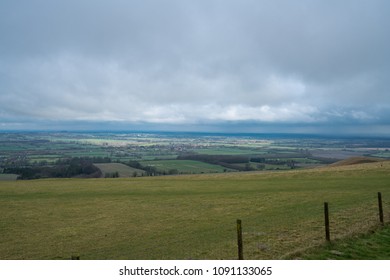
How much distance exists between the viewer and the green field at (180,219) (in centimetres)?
1816

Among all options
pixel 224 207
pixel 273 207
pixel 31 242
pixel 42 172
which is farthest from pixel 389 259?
pixel 42 172

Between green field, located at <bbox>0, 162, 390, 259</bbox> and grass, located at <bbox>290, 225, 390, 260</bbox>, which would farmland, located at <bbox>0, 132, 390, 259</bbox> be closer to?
green field, located at <bbox>0, 162, 390, 259</bbox>

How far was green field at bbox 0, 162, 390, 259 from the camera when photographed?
59.6 feet

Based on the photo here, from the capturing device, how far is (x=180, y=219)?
27172 millimetres

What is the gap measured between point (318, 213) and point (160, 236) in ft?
39.6

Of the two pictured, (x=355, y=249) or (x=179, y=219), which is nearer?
(x=355, y=249)

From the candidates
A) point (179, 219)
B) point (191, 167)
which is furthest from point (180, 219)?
point (191, 167)

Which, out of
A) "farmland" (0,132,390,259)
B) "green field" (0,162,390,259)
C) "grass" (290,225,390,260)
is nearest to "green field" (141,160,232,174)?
"farmland" (0,132,390,259)

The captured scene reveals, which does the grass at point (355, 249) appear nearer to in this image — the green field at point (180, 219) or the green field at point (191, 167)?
the green field at point (180, 219)

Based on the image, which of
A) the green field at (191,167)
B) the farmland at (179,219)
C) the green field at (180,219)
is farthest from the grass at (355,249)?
the green field at (191,167)

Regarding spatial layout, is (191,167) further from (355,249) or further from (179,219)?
(355,249)

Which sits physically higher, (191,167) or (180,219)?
(180,219)

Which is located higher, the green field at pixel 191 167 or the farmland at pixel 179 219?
the farmland at pixel 179 219

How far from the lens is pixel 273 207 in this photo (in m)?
29.5
